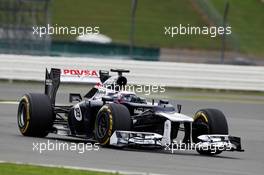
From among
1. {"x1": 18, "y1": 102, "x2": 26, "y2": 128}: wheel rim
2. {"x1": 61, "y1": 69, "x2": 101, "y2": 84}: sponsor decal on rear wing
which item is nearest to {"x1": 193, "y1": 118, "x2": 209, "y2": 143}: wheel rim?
{"x1": 61, "y1": 69, "x2": 101, "y2": 84}: sponsor decal on rear wing

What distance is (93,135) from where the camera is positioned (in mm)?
14453

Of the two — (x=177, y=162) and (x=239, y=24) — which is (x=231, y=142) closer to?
(x=177, y=162)

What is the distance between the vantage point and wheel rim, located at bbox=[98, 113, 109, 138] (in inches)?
541

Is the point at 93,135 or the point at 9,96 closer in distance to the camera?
the point at 93,135

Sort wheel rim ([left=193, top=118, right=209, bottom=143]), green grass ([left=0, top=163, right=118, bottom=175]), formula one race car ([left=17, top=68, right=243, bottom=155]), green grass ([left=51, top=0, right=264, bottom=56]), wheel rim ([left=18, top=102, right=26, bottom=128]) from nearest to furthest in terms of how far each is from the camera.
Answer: green grass ([left=0, top=163, right=118, bottom=175])
formula one race car ([left=17, top=68, right=243, bottom=155])
wheel rim ([left=193, top=118, right=209, bottom=143])
wheel rim ([left=18, top=102, right=26, bottom=128])
green grass ([left=51, top=0, right=264, bottom=56])

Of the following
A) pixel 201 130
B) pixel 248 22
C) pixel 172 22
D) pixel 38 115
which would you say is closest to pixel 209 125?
pixel 201 130

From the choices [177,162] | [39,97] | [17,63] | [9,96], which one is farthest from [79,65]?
[177,162]

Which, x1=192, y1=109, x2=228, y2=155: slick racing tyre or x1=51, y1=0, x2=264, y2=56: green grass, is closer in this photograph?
x1=192, y1=109, x2=228, y2=155: slick racing tyre

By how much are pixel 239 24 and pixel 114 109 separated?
4551 cm

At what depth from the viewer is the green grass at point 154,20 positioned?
55531mm

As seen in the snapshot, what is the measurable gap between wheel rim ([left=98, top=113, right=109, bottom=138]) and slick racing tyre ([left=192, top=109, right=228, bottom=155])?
4.46ft

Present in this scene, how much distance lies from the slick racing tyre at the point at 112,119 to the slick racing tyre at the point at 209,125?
1.18 m

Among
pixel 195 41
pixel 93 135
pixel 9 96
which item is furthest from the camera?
pixel 195 41

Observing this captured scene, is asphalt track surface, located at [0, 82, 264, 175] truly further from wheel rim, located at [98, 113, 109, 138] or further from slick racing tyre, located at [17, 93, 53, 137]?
wheel rim, located at [98, 113, 109, 138]
